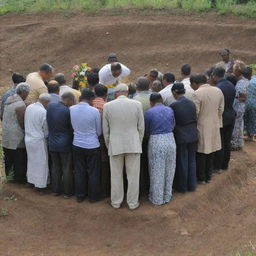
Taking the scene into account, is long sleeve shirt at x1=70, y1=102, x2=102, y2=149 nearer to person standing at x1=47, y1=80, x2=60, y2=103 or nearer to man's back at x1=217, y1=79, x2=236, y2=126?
person standing at x1=47, y1=80, x2=60, y2=103

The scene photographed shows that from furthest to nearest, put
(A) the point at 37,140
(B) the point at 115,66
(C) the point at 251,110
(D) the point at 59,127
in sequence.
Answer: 1. (C) the point at 251,110
2. (B) the point at 115,66
3. (A) the point at 37,140
4. (D) the point at 59,127

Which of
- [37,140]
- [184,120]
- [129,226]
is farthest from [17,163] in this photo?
[184,120]

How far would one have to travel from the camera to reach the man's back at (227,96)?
327 inches

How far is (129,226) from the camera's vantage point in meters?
7.14

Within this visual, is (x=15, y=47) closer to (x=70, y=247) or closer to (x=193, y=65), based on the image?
(x=193, y=65)

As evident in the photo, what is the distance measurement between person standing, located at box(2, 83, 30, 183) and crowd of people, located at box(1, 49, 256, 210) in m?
0.02

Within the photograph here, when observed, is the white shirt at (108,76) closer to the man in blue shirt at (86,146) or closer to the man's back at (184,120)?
the man in blue shirt at (86,146)

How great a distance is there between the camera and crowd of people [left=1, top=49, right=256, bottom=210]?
23.3 ft

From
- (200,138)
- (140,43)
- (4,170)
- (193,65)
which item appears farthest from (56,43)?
(200,138)

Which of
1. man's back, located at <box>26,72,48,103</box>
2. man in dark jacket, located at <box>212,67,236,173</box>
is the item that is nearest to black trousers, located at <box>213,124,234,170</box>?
man in dark jacket, located at <box>212,67,236,173</box>

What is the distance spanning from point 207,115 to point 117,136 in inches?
68.2

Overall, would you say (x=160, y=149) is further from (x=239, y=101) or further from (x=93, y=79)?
(x=239, y=101)

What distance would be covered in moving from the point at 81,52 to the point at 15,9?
5.68 metres

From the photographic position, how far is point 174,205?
741 centimetres
